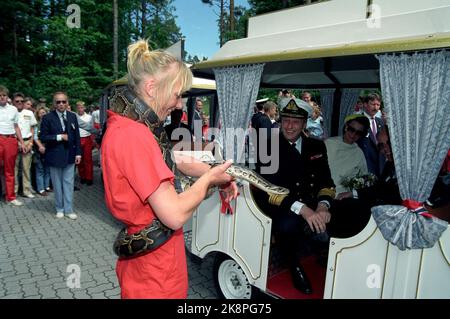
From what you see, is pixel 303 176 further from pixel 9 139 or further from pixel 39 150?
pixel 39 150

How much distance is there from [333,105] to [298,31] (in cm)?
368

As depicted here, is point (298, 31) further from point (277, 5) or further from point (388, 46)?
point (277, 5)

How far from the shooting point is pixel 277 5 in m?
22.7

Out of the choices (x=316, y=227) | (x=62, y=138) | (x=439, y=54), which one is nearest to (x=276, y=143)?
(x=316, y=227)

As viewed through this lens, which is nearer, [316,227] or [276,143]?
[316,227]

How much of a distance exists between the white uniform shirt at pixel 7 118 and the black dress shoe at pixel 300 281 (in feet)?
23.6

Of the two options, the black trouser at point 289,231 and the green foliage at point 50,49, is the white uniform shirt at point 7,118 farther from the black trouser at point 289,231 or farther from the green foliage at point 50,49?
the green foliage at point 50,49

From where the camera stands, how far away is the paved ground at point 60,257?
423 cm

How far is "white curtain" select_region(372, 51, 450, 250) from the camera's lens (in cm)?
238

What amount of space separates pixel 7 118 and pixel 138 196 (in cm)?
750
